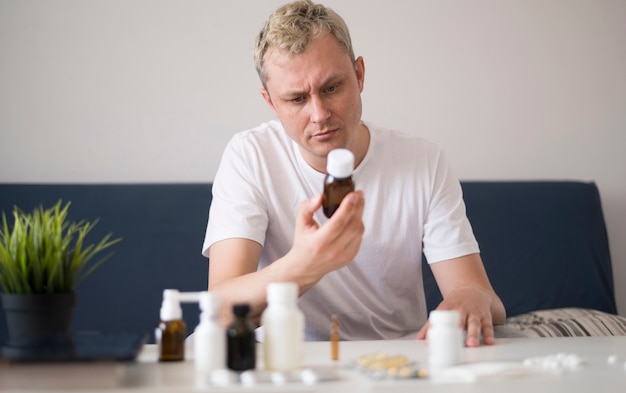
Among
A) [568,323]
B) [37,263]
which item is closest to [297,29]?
[37,263]

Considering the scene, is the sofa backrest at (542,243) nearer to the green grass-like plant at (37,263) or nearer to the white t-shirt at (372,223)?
the white t-shirt at (372,223)

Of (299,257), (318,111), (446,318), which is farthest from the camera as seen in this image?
(318,111)

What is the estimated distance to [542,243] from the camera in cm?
288

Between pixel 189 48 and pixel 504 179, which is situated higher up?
pixel 189 48

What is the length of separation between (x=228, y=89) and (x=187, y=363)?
1.88m

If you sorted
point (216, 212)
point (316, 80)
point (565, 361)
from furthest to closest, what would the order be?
point (216, 212)
point (316, 80)
point (565, 361)

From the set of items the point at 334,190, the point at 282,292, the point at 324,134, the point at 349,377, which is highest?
the point at 324,134

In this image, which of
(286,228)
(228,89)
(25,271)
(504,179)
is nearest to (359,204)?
(25,271)

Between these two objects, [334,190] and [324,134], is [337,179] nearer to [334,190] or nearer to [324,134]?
[334,190]

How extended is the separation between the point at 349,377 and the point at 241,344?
0.48 ft

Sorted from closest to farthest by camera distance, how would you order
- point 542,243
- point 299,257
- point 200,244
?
point 299,257 → point 200,244 → point 542,243

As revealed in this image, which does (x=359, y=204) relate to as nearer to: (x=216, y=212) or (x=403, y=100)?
(x=216, y=212)

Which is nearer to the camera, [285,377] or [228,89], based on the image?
[285,377]

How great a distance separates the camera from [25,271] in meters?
1.15
